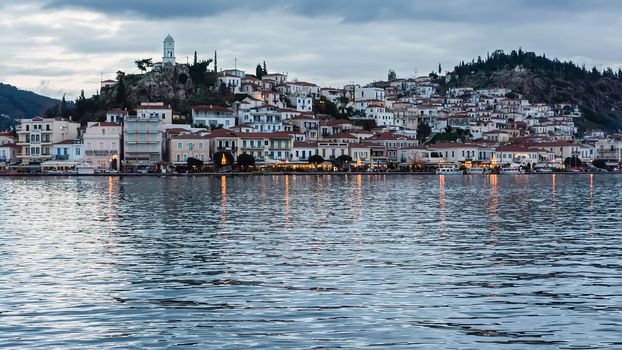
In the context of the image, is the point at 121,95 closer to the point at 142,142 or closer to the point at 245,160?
the point at 142,142

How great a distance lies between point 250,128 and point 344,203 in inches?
3059

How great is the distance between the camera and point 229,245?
2552cm

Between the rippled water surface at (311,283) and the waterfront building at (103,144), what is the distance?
79541 millimetres

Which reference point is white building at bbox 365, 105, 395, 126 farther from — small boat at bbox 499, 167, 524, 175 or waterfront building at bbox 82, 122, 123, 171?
waterfront building at bbox 82, 122, 123, 171

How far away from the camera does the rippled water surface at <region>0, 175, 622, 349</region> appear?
43.3ft

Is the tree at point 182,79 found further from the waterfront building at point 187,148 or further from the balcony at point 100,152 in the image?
the balcony at point 100,152

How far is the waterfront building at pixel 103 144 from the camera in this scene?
112938mm

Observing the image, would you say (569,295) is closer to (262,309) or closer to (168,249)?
(262,309)

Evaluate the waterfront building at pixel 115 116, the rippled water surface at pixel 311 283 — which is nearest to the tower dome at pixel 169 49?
the waterfront building at pixel 115 116

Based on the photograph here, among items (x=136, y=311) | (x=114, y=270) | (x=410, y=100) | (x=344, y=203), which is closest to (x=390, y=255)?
(x=114, y=270)

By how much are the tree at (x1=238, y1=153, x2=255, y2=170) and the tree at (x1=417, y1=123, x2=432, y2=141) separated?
163 feet

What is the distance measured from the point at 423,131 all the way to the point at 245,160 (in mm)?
55267

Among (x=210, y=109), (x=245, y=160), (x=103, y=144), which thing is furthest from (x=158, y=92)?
(x=245, y=160)

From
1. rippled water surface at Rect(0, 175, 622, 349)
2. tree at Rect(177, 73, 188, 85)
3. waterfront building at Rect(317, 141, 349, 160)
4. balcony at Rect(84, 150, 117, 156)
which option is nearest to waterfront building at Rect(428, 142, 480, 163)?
waterfront building at Rect(317, 141, 349, 160)
